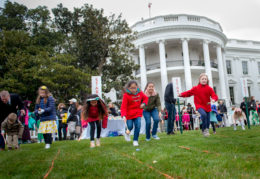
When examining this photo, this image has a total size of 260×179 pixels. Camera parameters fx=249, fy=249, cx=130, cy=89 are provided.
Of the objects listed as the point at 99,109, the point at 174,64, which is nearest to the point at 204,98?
the point at 99,109

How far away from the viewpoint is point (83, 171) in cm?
324

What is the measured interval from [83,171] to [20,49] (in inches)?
774

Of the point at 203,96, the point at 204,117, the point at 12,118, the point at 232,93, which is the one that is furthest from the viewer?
the point at 232,93

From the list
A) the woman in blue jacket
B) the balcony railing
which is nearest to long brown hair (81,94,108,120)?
the woman in blue jacket

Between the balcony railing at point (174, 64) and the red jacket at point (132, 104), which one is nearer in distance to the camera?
the red jacket at point (132, 104)

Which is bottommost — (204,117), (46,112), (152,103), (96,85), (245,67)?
(204,117)

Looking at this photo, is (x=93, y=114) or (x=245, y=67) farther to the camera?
(x=245, y=67)

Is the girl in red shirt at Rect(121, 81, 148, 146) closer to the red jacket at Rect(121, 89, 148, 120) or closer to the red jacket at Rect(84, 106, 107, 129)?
the red jacket at Rect(121, 89, 148, 120)

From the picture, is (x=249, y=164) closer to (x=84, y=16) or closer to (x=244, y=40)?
(x=84, y=16)

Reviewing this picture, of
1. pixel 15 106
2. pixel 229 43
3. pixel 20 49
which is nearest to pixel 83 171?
pixel 15 106

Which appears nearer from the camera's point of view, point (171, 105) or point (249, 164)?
point (249, 164)

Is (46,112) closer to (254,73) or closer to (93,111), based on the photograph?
(93,111)

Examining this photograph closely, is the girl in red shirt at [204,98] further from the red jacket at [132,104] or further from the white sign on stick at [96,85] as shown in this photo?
the white sign on stick at [96,85]

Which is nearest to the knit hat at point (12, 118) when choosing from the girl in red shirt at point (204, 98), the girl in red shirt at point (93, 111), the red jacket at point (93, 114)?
the girl in red shirt at point (93, 111)
